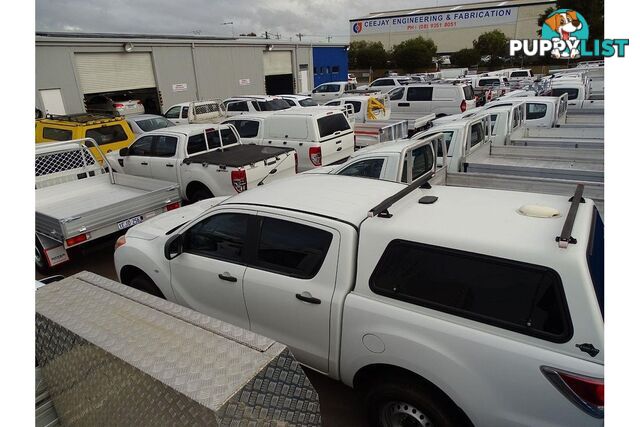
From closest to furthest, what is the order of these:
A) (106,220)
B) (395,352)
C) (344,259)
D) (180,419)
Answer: (180,419), (395,352), (344,259), (106,220)

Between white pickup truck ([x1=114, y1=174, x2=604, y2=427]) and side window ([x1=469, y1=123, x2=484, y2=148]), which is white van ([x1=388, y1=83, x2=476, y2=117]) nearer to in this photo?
side window ([x1=469, y1=123, x2=484, y2=148])

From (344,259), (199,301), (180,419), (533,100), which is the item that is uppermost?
(533,100)

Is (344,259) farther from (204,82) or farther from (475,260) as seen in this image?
(204,82)

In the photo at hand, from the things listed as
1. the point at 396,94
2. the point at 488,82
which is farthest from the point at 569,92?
the point at 488,82

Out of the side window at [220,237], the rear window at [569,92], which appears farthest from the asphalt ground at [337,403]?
the rear window at [569,92]

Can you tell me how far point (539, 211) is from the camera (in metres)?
2.71

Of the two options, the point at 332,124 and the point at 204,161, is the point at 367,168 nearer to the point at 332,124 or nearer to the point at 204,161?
the point at 204,161

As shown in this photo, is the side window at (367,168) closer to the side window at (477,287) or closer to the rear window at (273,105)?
the side window at (477,287)

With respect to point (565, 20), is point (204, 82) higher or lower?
lower

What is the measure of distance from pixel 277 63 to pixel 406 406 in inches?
1206

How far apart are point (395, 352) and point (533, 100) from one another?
10.4 m

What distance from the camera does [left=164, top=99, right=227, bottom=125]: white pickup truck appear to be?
47.5 feet

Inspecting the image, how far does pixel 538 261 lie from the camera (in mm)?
2225

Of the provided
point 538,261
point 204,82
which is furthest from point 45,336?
point 204,82
